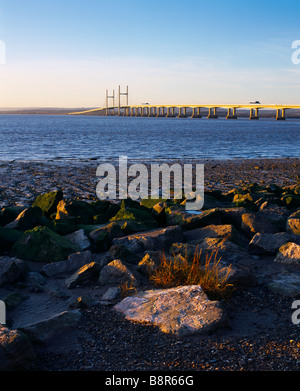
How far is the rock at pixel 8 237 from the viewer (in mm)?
7628

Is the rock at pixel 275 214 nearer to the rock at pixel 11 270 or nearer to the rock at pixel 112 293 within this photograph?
the rock at pixel 112 293

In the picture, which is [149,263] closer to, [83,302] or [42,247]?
[83,302]

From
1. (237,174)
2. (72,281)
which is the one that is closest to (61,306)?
(72,281)

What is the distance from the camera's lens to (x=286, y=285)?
5.82 metres

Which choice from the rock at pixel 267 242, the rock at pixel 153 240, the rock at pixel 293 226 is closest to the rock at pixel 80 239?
the rock at pixel 153 240

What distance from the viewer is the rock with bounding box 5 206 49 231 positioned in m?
8.53

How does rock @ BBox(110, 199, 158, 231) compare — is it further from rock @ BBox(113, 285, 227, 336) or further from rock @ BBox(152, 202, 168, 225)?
rock @ BBox(113, 285, 227, 336)

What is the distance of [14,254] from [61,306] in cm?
222

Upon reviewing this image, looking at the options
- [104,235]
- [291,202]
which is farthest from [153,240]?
[291,202]

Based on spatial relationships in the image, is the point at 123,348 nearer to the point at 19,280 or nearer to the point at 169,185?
the point at 19,280

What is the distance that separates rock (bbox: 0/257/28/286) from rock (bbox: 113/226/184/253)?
1.84m

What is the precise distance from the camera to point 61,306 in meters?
5.45

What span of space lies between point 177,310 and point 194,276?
86cm

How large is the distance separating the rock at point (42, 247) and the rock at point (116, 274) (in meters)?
1.18
